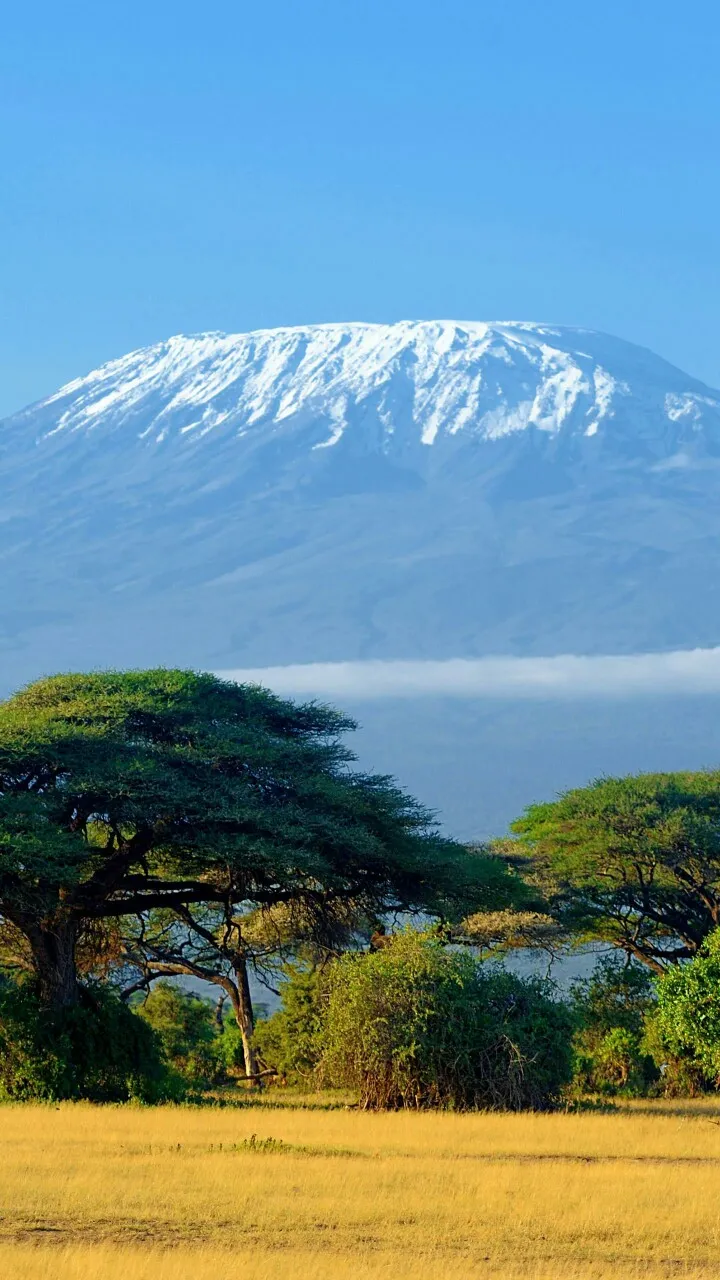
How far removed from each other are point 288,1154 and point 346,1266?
32.9 ft

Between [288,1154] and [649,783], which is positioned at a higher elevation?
[649,783]

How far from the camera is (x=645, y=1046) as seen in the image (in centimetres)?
4591

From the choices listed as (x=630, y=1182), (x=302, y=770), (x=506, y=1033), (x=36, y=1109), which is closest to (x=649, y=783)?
(x=302, y=770)

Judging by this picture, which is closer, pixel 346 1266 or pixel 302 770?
pixel 346 1266

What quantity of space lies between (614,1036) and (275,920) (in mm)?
10138

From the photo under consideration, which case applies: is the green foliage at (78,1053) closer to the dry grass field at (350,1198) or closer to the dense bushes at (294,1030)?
the dry grass field at (350,1198)

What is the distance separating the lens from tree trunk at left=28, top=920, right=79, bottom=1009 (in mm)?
37562

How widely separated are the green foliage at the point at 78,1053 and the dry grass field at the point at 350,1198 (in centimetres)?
281

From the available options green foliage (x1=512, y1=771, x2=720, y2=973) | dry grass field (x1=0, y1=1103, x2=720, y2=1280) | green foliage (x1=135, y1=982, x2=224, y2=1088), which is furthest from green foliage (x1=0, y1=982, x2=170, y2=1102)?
green foliage (x1=512, y1=771, x2=720, y2=973)

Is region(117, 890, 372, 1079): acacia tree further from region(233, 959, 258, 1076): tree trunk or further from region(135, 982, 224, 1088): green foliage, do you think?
region(135, 982, 224, 1088): green foliage

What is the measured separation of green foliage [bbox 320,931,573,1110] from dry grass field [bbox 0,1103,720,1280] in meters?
2.20

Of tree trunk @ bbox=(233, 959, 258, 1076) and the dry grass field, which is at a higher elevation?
tree trunk @ bbox=(233, 959, 258, 1076)

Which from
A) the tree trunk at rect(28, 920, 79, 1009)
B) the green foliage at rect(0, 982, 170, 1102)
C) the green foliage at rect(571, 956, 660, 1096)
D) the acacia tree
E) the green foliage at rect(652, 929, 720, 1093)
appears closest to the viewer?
the green foliage at rect(0, 982, 170, 1102)

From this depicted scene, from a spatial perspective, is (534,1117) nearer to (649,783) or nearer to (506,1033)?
(506,1033)
